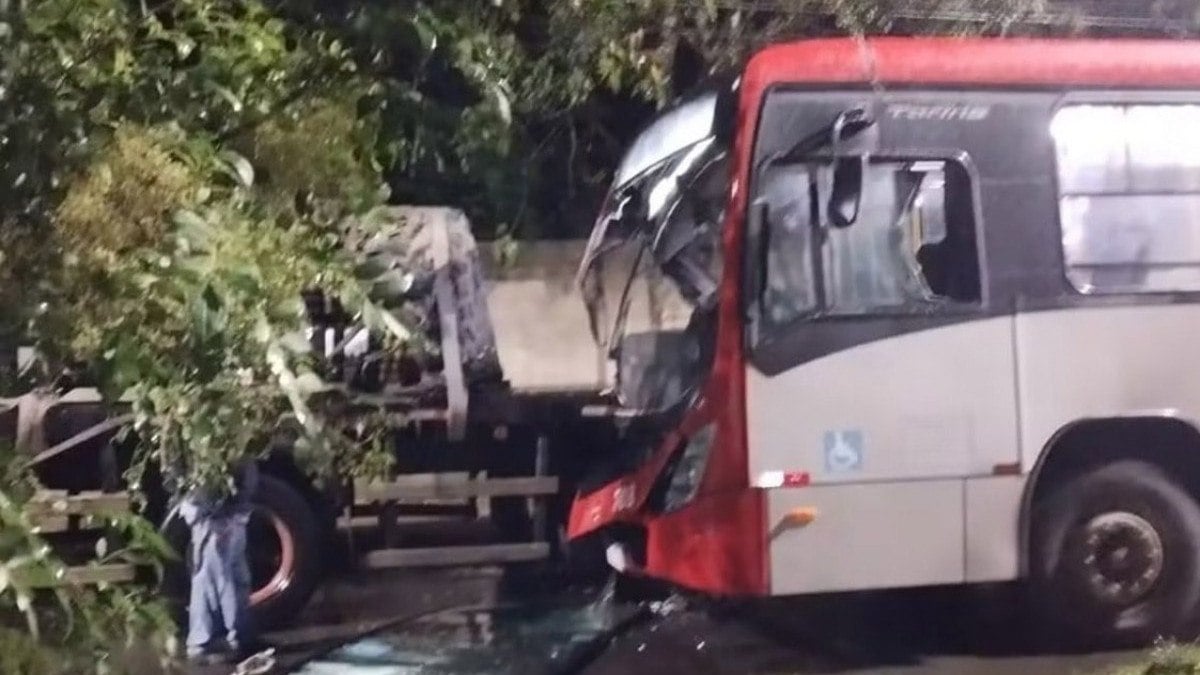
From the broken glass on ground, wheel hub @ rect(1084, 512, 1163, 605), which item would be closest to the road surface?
the broken glass on ground

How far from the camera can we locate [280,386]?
3596 mm

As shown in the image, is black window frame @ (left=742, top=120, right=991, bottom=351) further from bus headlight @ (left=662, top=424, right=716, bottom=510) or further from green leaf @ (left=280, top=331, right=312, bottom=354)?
green leaf @ (left=280, top=331, right=312, bottom=354)

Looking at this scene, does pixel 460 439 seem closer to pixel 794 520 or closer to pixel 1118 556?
pixel 794 520

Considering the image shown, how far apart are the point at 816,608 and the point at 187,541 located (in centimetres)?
252

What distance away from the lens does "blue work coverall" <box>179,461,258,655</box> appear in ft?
19.7

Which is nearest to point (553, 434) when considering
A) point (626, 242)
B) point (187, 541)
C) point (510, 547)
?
point (510, 547)

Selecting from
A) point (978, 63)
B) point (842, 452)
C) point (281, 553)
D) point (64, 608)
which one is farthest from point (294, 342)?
point (281, 553)

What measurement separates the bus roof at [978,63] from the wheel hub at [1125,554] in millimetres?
1657

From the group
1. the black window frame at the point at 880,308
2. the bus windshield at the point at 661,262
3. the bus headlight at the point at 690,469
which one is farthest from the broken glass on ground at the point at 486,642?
the black window frame at the point at 880,308

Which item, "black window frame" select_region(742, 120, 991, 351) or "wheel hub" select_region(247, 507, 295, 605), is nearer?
"black window frame" select_region(742, 120, 991, 351)

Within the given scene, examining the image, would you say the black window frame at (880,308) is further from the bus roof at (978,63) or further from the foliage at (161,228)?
the foliage at (161,228)

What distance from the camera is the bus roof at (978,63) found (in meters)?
5.62

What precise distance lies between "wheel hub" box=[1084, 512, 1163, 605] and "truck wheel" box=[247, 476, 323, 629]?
10.6 feet

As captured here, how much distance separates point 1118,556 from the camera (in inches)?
231
